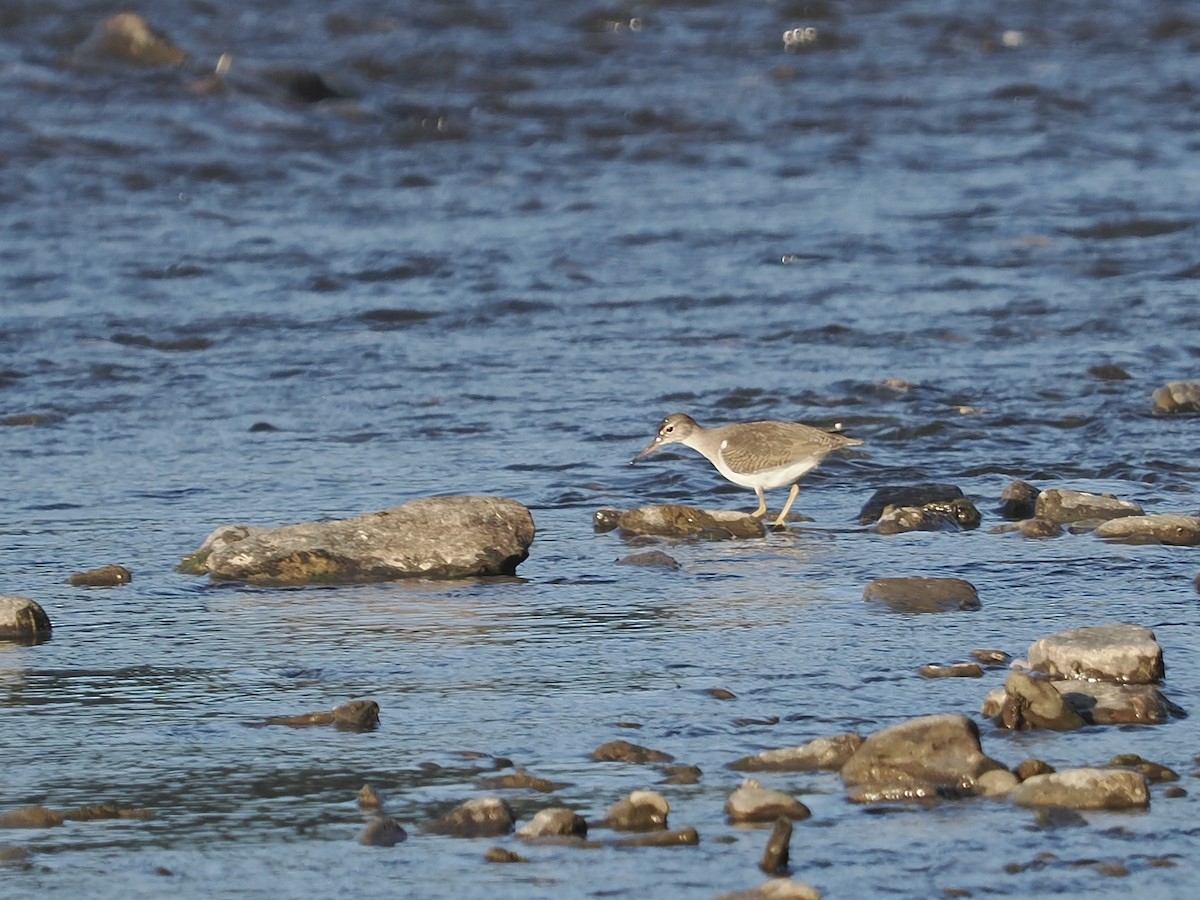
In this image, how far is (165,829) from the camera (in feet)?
15.4

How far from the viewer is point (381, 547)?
707 centimetres

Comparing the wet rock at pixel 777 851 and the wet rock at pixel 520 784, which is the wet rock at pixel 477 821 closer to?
the wet rock at pixel 520 784

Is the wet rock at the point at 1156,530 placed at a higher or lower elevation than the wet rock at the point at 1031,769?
higher

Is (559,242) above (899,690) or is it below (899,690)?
above

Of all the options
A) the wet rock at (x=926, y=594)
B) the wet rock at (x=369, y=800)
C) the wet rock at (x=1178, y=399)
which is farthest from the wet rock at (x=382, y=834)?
the wet rock at (x=1178, y=399)

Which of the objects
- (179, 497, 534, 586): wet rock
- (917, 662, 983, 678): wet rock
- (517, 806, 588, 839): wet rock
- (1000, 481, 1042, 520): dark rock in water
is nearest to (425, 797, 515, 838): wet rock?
(517, 806, 588, 839): wet rock

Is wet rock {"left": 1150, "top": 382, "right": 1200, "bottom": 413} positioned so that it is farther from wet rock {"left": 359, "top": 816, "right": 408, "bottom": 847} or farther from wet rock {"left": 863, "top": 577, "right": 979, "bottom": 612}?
wet rock {"left": 359, "top": 816, "right": 408, "bottom": 847}

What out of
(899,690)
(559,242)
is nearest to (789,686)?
(899,690)

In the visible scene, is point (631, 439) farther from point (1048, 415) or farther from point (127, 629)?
point (127, 629)

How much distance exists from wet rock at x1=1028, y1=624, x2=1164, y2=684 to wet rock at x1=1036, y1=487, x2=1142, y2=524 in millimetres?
2073

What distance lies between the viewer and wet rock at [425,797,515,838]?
460 cm

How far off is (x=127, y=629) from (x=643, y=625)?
1438 mm

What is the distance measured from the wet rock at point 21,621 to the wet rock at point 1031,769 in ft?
9.15

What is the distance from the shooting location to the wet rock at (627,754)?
5.07 meters
